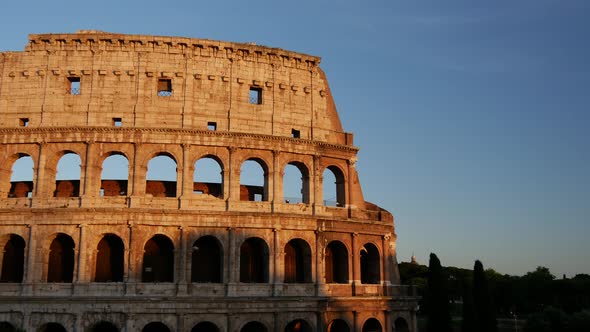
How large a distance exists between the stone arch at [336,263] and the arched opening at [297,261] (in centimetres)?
141

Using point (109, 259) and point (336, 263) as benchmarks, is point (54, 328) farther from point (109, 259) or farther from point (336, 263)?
point (336, 263)

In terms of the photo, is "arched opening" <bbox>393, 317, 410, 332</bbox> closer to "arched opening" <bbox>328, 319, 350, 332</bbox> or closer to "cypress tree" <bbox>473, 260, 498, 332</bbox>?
"arched opening" <bbox>328, 319, 350, 332</bbox>

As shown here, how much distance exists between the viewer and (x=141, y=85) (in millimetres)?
27594

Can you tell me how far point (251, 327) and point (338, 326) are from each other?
4894 mm

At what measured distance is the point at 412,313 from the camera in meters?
30.6

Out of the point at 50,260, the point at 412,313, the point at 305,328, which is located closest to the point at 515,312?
the point at 412,313

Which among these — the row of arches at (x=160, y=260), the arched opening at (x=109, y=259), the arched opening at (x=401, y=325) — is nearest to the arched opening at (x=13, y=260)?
the row of arches at (x=160, y=260)

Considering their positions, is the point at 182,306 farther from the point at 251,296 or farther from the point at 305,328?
the point at 305,328

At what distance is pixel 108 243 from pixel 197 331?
609cm

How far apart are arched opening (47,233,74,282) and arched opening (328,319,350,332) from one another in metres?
13.4

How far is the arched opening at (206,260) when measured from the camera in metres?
27.1

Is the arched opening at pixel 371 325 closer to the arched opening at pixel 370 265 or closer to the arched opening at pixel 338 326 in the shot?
the arched opening at pixel 338 326

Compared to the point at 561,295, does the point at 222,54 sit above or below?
above

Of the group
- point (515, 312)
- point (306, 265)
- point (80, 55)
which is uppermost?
point (80, 55)
